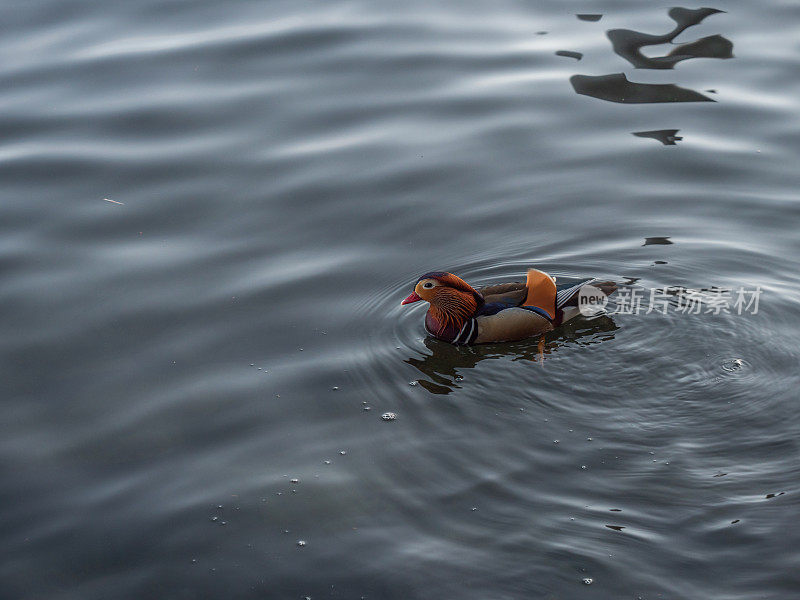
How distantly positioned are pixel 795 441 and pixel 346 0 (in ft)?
31.1

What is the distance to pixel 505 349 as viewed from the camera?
770 centimetres

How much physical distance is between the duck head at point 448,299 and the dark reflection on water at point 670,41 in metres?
4.96

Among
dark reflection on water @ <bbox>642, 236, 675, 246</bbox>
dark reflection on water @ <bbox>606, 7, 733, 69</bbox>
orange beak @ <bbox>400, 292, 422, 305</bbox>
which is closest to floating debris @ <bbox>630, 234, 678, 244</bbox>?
dark reflection on water @ <bbox>642, 236, 675, 246</bbox>

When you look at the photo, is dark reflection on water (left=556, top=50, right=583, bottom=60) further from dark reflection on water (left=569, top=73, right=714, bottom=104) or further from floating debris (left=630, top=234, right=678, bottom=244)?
floating debris (left=630, top=234, right=678, bottom=244)

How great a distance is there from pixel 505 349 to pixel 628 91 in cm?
455

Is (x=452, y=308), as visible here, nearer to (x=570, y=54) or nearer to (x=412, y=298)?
(x=412, y=298)

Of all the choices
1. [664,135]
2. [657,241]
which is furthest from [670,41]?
[657,241]

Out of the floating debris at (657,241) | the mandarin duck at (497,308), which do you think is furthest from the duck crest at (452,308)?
the floating debris at (657,241)

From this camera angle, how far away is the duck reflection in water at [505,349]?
742cm

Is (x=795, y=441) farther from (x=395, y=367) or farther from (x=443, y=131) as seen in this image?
(x=443, y=131)

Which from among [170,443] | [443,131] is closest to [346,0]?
[443,131]

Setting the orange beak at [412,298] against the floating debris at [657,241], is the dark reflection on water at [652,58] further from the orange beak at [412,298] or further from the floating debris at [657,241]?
the orange beak at [412,298]

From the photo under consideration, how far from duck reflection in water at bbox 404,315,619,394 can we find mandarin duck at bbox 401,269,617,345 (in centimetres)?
7

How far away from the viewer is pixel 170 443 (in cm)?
673
